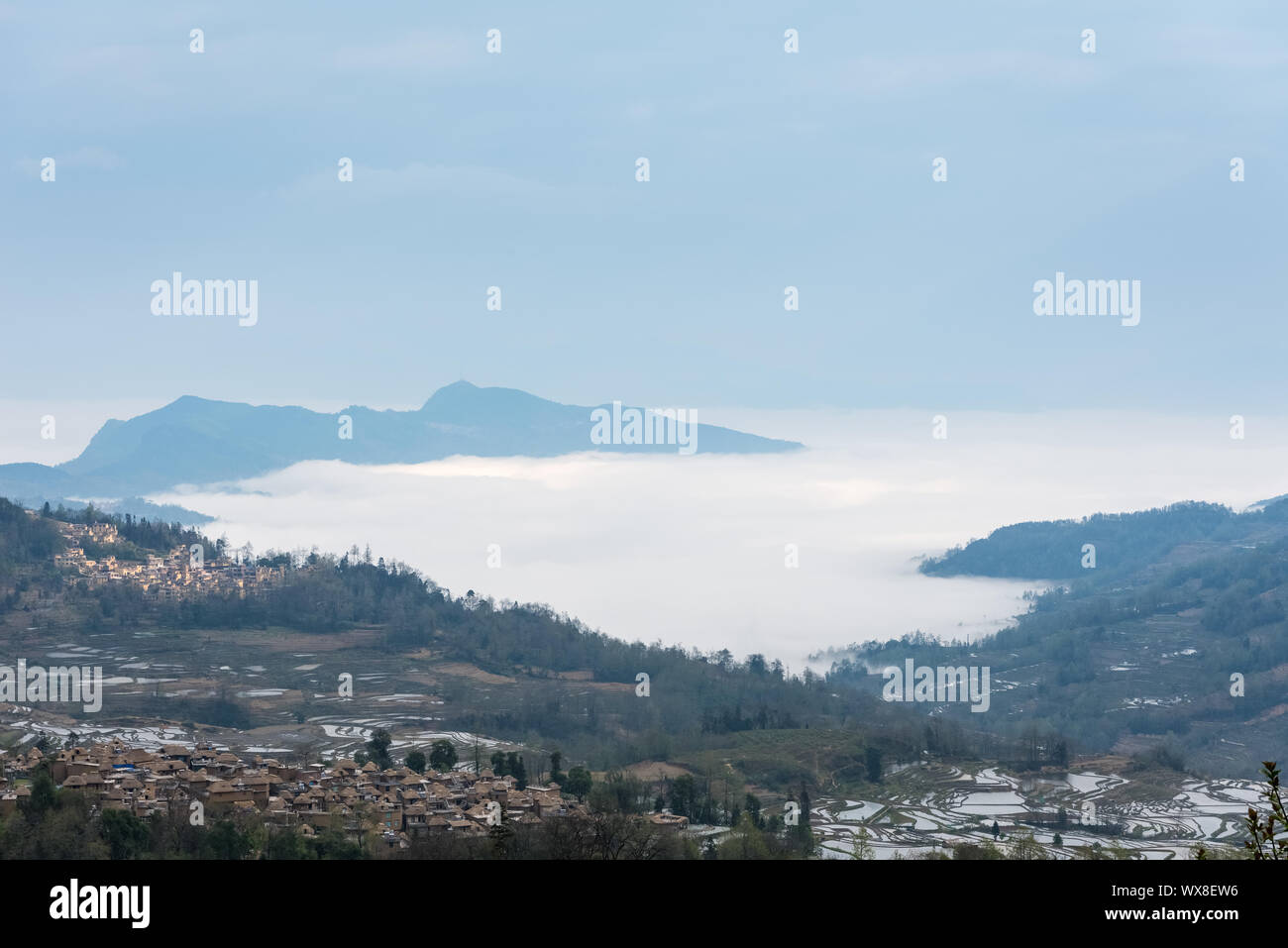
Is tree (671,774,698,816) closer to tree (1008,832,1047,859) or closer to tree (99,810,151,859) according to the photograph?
tree (1008,832,1047,859)

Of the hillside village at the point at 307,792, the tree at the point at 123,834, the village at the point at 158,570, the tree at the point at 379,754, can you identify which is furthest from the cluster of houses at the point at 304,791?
the village at the point at 158,570

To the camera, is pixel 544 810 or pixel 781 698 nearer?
pixel 544 810

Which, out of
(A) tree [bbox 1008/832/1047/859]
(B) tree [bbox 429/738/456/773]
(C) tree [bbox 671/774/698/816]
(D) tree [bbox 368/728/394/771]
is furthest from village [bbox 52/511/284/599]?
(A) tree [bbox 1008/832/1047/859]

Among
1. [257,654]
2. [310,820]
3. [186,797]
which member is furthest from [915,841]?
[257,654]

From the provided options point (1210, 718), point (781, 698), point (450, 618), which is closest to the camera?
point (781, 698)
